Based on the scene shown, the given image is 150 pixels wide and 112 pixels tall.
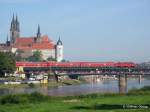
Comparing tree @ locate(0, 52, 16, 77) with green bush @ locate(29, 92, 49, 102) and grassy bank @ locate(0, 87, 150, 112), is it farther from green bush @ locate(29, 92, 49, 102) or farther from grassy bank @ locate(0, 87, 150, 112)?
grassy bank @ locate(0, 87, 150, 112)

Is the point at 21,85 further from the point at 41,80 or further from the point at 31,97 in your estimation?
the point at 31,97

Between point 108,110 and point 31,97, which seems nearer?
point 108,110

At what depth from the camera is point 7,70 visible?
113 meters

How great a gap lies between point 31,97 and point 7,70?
74.9m

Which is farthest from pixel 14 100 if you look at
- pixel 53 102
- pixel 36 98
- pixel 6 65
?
pixel 6 65

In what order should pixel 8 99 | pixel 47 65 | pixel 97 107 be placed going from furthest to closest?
pixel 47 65 < pixel 8 99 < pixel 97 107

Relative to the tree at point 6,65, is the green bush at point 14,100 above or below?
below

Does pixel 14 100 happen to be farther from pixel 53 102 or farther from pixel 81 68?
pixel 81 68

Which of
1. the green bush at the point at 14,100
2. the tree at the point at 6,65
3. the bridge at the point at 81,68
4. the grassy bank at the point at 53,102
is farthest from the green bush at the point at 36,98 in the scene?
the bridge at the point at 81,68

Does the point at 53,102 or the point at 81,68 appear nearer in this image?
the point at 53,102

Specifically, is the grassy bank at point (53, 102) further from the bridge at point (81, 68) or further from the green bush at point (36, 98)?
the bridge at point (81, 68)

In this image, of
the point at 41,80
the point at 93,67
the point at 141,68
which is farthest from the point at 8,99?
the point at 93,67

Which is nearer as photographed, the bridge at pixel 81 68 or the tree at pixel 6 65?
the tree at pixel 6 65

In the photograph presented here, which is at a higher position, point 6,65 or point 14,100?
point 6,65
